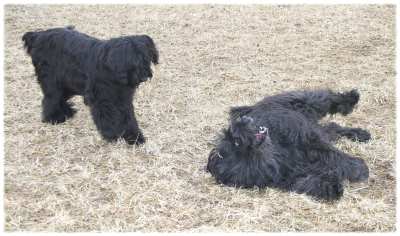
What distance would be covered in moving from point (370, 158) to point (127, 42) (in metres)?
2.57

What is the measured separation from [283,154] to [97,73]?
Answer: 6.33 feet

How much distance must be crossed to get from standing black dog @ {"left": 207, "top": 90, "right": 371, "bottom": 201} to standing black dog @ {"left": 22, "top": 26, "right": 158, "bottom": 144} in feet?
3.37

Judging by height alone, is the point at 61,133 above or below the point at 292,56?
below

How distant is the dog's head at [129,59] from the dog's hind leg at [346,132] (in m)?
1.91

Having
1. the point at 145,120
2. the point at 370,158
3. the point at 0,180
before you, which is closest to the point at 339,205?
the point at 370,158

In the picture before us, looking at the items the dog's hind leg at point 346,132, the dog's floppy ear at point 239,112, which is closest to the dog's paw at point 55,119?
the dog's floppy ear at point 239,112

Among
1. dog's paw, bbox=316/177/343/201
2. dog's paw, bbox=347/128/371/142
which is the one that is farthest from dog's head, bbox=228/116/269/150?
dog's paw, bbox=347/128/371/142

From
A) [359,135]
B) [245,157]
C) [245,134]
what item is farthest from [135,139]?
[359,135]

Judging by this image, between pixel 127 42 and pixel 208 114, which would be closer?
pixel 127 42

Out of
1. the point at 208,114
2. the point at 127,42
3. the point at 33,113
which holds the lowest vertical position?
the point at 33,113

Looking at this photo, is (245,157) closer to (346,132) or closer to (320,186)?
(320,186)

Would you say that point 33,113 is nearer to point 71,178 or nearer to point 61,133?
point 61,133

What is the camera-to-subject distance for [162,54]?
784 cm

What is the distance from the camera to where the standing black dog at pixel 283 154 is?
423cm
